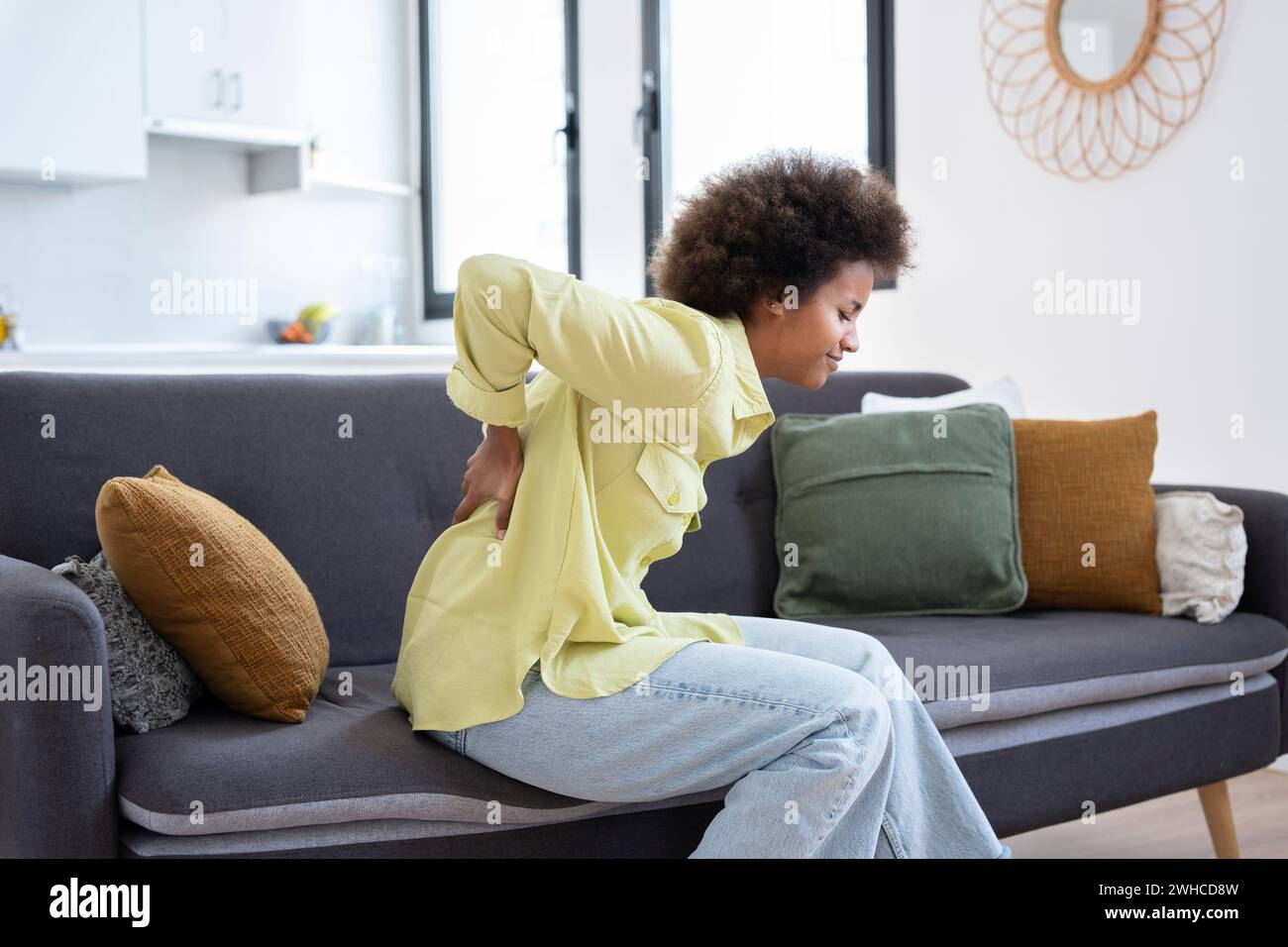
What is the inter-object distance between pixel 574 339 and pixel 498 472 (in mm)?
254

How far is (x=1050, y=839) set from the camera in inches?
99.6

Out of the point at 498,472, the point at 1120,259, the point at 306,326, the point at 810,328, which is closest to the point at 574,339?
the point at 498,472

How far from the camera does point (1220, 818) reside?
2311 mm

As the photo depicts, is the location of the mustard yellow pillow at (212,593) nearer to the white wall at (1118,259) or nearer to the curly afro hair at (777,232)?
the curly afro hair at (777,232)

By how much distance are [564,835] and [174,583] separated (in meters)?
0.54

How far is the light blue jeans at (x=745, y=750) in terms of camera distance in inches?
53.9

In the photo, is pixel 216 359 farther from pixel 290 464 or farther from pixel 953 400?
pixel 953 400

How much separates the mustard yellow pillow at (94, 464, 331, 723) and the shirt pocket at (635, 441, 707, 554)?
1.58ft

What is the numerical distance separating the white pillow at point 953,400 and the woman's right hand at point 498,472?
1.12 meters

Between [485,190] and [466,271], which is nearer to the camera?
[466,271]

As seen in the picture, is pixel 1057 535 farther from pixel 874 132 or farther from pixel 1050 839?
pixel 874 132

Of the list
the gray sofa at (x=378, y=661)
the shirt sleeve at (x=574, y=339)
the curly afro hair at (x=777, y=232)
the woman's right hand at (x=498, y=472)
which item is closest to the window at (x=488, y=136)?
the gray sofa at (x=378, y=661)

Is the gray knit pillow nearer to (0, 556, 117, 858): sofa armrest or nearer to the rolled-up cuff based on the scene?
(0, 556, 117, 858): sofa armrest
